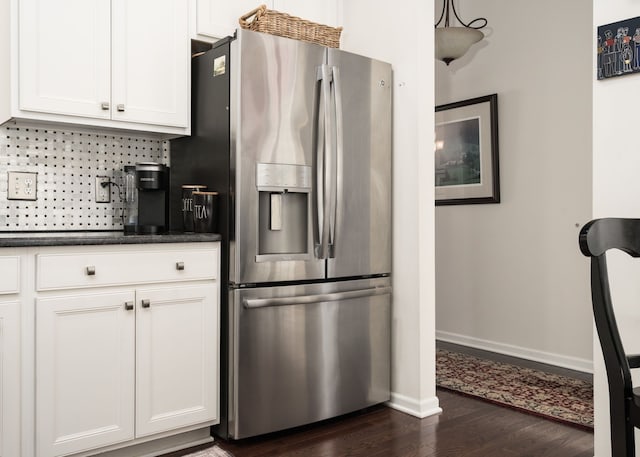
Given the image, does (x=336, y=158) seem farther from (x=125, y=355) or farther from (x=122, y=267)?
(x=125, y=355)

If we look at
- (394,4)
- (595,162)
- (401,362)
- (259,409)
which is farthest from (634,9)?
(259,409)

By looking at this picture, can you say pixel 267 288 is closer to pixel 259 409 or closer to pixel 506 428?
pixel 259 409

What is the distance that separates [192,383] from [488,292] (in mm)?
2538

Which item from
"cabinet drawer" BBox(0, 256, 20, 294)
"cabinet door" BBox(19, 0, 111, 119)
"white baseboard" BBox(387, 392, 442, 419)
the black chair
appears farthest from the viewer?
"white baseboard" BBox(387, 392, 442, 419)

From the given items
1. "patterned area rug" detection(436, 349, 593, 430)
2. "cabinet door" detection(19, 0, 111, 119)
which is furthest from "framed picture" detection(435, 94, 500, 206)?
"cabinet door" detection(19, 0, 111, 119)

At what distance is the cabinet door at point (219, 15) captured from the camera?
270 centimetres

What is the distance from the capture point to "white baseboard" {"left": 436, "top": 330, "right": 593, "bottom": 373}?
11.9 feet

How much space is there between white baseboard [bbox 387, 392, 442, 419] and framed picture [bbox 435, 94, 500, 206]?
5.80ft

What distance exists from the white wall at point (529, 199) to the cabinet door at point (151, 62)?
239cm

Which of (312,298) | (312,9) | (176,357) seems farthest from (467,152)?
(176,357)

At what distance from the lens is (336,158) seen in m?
2.72

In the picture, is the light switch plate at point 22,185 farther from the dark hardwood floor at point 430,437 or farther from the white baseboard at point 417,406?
the white baseboard at point 417,406

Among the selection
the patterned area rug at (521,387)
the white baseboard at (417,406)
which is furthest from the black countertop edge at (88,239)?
the patterned area rug at (521,387)

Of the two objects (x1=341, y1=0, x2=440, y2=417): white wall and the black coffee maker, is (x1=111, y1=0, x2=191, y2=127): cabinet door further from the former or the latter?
(x1=341, y1=0, x2=440, y2=417): white wall
